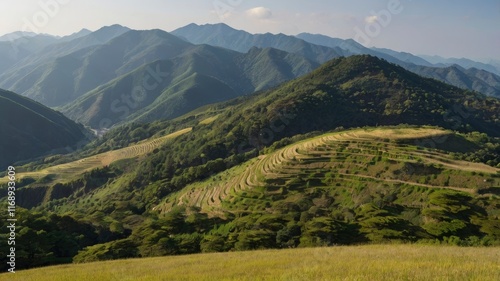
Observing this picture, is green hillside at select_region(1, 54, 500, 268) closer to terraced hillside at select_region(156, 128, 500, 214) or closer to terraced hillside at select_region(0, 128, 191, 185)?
terraced hillside at select_region(156, 128, 500, 214)

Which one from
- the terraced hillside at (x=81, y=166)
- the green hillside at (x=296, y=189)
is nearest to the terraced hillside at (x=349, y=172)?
the green hillside at (x=296, y=189)

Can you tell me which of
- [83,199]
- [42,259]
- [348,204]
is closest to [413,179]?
[348,204]

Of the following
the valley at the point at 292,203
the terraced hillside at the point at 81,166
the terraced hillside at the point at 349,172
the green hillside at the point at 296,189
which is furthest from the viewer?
the terraced hillside at the point at 81,166

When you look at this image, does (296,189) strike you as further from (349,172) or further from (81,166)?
(81,166)

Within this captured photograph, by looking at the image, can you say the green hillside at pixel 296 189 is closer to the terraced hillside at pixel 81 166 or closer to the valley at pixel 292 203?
the valley at pixel 292 203

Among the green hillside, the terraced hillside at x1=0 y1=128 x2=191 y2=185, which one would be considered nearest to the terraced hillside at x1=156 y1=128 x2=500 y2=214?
the green hillside

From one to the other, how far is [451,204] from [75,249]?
48.3 metres

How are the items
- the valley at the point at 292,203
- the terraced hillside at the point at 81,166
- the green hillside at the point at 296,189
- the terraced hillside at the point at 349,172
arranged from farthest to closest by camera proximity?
the terraced hillside at the point at 81,166
the terraced hillside at the point at 349,172
the green hillside at the point at 296,189
the valley at the point at 292,203

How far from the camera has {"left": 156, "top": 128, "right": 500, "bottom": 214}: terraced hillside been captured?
63.4 metres

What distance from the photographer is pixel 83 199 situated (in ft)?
424

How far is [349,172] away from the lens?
7244 cm

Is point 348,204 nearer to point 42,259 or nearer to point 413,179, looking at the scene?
point 413,179

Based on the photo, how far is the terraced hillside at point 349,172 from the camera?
6338cm

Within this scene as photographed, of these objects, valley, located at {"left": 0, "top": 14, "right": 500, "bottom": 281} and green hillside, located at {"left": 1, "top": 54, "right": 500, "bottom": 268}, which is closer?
valley, located at {"left": 0, "top": 14, "right": 500, "bottom": 281}
